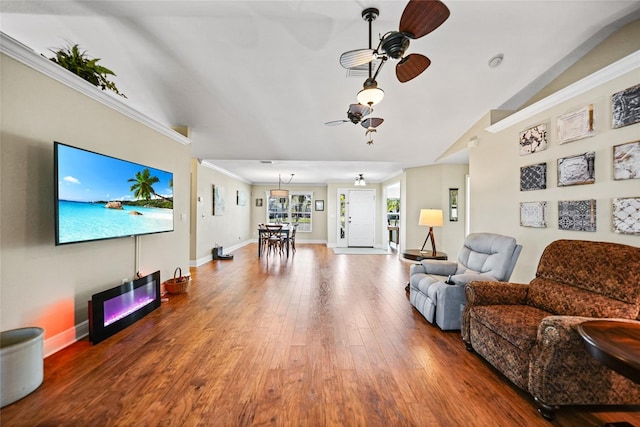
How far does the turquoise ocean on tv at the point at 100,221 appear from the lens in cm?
208

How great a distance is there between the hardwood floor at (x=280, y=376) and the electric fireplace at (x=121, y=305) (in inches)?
4.0

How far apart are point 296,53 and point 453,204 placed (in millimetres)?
4771

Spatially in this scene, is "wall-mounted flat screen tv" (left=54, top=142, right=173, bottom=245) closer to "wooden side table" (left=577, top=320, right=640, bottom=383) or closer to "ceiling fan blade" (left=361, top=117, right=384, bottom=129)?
"ceiling fan blade" (left=361, top=117, right=384, bottom=129)

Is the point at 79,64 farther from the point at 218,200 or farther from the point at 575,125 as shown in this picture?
the point at 575,125

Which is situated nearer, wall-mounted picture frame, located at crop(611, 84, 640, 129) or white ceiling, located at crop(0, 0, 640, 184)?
wall-mounted picture frame, located at crop(611, 84, 640, 129)

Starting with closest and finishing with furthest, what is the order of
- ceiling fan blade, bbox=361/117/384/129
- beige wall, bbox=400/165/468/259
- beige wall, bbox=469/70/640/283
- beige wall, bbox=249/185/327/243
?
beige wall, bbox=469/70/640/283
ceiling fan blade, bbox=361/117/384/129
beige wall, bbox=400/165/468/259
beige wall, bbox=249/185/327/243

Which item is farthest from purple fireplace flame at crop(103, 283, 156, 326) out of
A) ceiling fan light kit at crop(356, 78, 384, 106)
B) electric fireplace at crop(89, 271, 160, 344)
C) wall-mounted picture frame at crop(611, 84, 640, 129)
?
wall-mounted picture frame at crop(611, 84, 640, 129)

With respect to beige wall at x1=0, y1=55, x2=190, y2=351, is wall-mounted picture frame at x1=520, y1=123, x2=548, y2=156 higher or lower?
higher

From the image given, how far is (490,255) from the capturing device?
2.97 m

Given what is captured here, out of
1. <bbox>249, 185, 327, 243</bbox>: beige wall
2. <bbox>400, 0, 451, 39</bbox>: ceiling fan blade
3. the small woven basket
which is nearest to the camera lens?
<bbox>400, 0, 451, 39</bbox>: ceiling fan blade

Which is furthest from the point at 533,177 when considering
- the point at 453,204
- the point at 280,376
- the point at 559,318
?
the point at 280,376

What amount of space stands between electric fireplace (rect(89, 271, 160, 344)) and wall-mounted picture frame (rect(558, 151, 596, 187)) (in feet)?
15.1

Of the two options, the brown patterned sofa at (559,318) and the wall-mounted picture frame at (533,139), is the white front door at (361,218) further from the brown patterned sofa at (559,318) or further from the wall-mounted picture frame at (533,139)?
the brown patterned sofa at (559,318)

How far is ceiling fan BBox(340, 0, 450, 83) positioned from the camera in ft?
4.82
